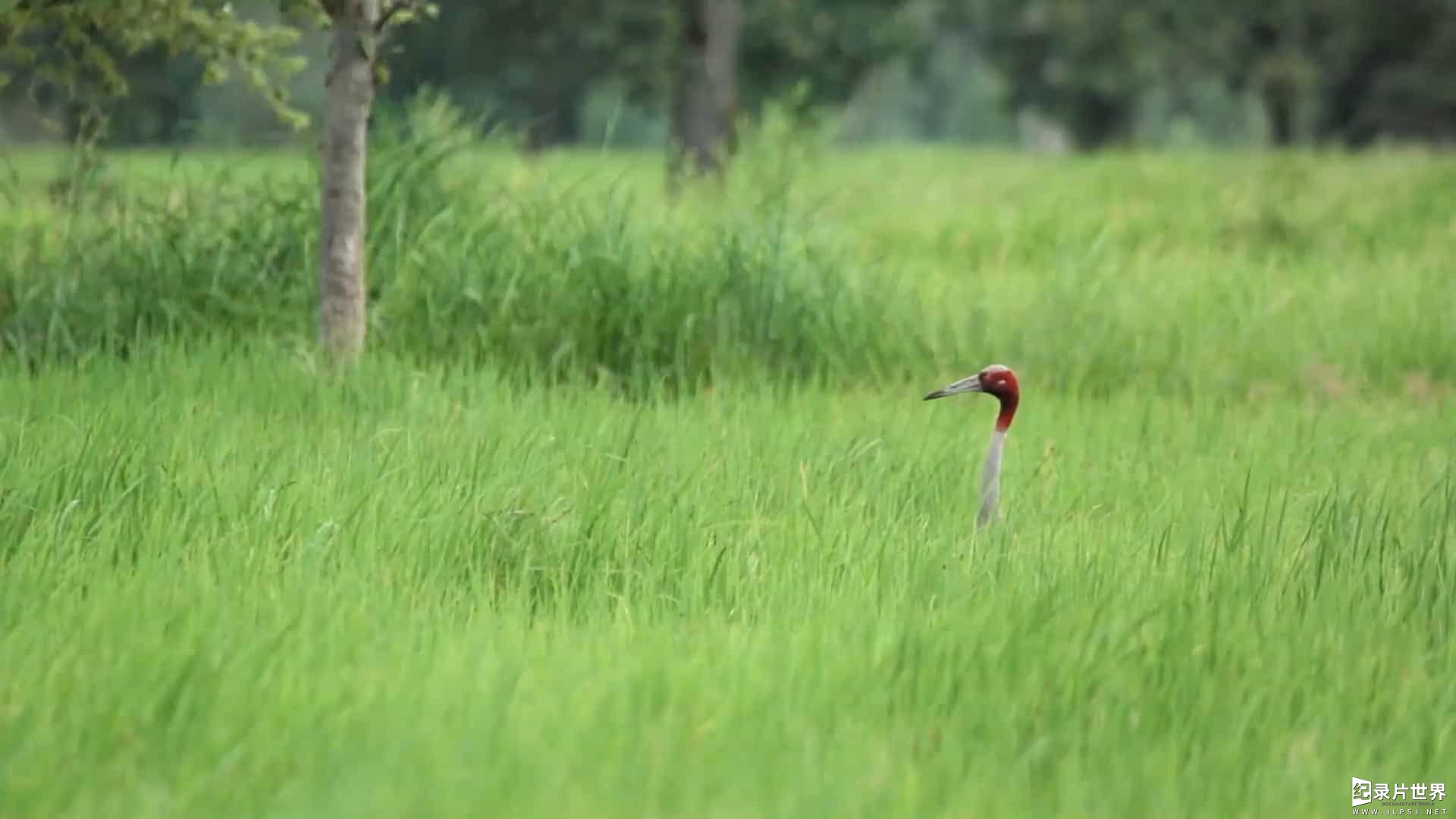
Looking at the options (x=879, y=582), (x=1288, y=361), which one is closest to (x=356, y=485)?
(x=879, y=582)

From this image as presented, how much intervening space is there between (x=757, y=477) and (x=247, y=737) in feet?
7.40

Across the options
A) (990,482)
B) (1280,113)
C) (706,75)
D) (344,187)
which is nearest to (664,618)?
(990,482)

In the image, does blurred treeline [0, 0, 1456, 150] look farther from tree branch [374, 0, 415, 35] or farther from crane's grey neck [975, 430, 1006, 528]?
crane's grey neck [975, 430, 1006, 528]

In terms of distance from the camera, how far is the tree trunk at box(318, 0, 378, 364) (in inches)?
251

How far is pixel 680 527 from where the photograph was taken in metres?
4.36

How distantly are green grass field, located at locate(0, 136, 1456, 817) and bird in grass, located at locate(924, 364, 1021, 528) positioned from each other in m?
0.11

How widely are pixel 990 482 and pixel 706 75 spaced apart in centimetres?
1033

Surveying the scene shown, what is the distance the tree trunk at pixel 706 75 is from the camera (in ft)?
47.1

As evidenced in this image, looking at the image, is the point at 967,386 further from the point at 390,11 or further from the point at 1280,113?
the point at 1280,113

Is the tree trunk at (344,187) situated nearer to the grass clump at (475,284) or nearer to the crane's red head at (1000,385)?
the grass clump at (475,284)

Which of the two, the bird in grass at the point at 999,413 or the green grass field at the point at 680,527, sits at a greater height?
the bird in grass at the point at 999,413

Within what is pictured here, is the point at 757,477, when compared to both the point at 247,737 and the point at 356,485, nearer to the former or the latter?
the point at 356,485

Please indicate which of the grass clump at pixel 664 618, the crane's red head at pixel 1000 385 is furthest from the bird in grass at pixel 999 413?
the grass clump at pixel 664 618

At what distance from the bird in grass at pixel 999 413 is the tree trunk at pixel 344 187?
2.54 metres
